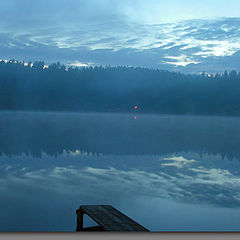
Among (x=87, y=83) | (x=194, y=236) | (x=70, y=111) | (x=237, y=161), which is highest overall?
(x=87, y=83)

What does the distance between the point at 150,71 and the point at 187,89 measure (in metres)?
6.37

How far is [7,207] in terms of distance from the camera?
4.08 meters

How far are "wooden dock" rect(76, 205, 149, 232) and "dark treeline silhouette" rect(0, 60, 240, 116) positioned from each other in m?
41.1

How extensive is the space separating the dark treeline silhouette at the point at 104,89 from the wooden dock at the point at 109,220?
1617 inches

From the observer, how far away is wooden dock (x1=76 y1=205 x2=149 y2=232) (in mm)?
2615

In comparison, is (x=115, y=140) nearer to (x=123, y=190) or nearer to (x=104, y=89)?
(x=123, y=190)

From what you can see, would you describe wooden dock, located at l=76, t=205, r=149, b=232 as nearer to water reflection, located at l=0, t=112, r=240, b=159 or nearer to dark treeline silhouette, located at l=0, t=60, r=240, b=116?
water reflection, located at l=0, t=112, r=240, b=159

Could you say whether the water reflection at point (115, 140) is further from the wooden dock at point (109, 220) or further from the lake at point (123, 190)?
the wooden dock at point (109, 220)

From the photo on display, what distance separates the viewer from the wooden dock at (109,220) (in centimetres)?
262

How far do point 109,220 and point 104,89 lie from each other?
5816 centimetres

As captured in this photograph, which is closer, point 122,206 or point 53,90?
point 122,206

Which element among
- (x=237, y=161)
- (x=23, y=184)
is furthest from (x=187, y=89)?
(x=23, y=184)

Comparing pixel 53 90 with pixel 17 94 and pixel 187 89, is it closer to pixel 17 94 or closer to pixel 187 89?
pixel 17 94

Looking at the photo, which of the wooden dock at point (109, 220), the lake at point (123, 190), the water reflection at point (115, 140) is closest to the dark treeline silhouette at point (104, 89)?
the water reflection at point (115, 140)
